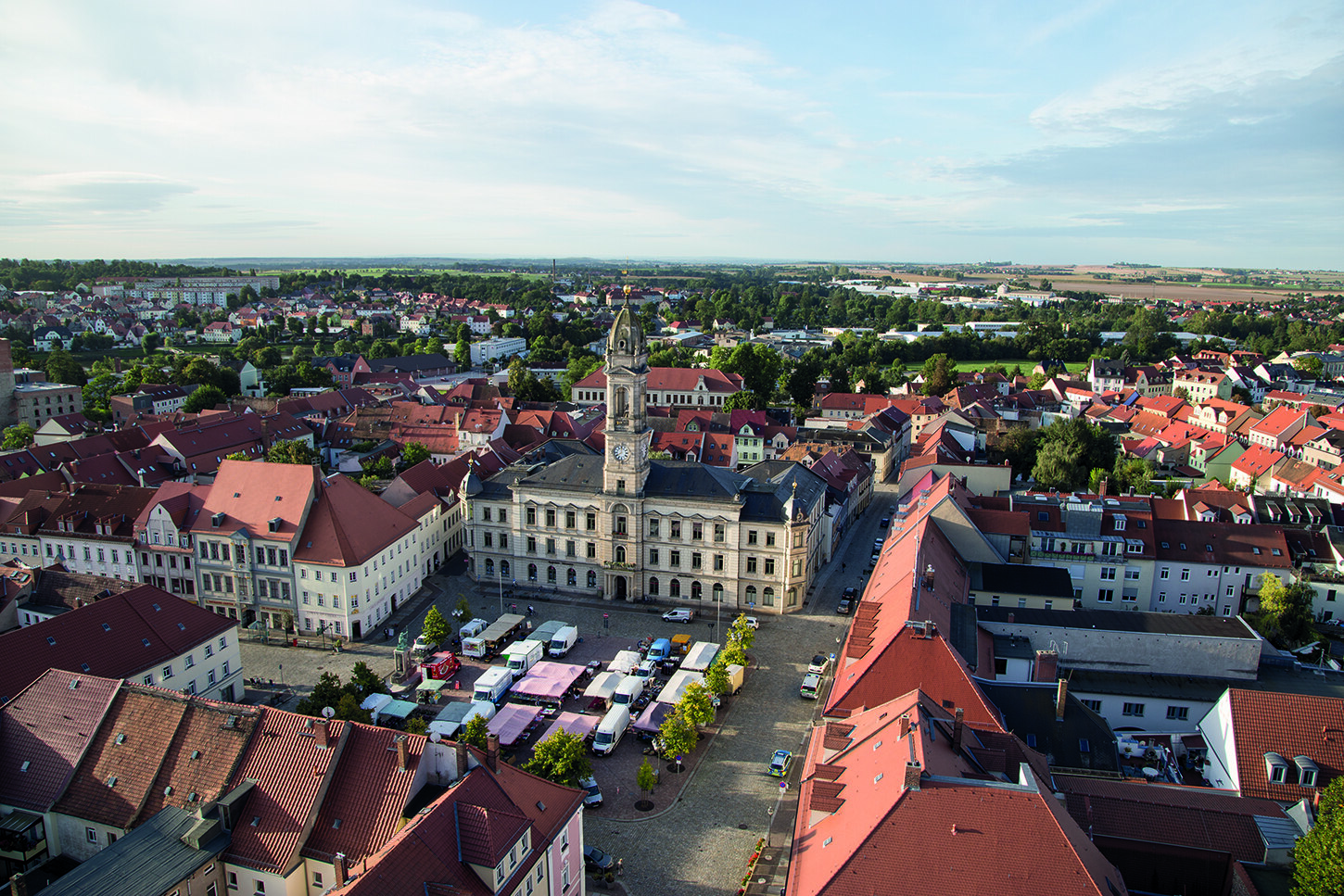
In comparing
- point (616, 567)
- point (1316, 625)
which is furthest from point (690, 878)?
point (1316, 625)

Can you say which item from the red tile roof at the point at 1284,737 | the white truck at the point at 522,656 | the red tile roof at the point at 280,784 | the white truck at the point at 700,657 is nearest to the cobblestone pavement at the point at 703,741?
the white truck at the point at 522,656

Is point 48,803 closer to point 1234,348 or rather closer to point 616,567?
point 616,567

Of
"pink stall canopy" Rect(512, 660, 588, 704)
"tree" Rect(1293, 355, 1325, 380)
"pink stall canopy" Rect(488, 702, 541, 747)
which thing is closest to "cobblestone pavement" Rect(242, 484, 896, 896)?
"pink stall canopy" Rect(512, 660, 588, 704)

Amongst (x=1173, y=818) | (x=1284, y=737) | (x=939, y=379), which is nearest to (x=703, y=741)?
(x=1173, y=818)

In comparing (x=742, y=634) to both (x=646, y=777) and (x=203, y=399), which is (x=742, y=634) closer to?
(x=646, y=777)

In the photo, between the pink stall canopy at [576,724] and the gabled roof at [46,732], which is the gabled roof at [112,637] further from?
the pink stall canopy at [576,724]

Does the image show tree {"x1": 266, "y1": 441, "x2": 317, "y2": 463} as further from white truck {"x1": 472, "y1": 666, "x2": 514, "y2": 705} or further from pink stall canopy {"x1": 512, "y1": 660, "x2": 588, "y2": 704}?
pink stall canopy {"x1": 512, "y1": 660, "x2": 588, "y2": 704}
